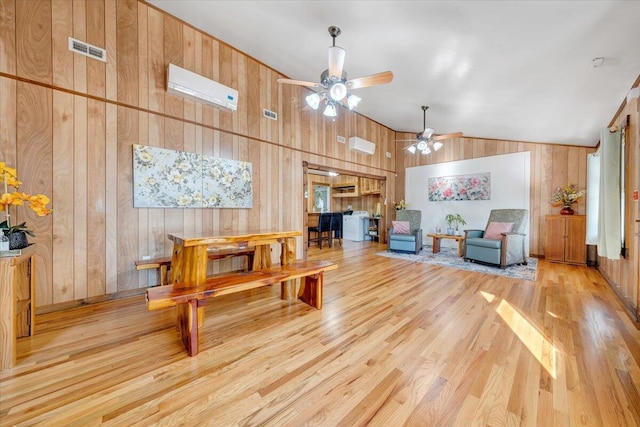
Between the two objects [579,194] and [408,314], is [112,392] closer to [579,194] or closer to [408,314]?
[408,314]

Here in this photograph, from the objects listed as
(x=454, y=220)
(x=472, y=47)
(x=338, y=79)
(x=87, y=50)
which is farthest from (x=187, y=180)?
(x=454, y=220)

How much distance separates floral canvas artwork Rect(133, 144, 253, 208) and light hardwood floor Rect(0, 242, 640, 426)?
125 centimetres

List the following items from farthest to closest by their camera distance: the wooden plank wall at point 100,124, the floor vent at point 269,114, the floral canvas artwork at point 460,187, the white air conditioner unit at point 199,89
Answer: the floral canvas artwork at point 460,187 < the floor vent at point 269,114 < the white air conditioner unit at point 199,89 < the wooden plank wall at point 100,124

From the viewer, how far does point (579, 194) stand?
4.70 m

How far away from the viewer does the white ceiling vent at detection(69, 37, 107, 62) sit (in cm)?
256

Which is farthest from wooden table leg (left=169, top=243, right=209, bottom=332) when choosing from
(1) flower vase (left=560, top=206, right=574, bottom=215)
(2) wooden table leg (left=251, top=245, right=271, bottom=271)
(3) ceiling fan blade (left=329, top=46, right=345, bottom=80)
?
(1) flower vase (left=560, top=206, right=574, bottom=215)

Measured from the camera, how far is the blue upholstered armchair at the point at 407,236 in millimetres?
5566

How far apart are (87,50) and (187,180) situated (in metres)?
1.59

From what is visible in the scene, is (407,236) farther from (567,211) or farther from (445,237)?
(567,211)

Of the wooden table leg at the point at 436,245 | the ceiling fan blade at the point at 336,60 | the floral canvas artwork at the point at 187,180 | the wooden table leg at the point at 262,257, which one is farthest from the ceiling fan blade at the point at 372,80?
the wooden table leg at the point at 436,245

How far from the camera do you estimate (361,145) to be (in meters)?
5.91

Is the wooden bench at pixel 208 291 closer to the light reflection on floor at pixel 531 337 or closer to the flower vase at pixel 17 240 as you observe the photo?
the flower vase at pixel 17 240

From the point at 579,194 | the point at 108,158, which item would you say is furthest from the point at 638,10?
the point at 108,158

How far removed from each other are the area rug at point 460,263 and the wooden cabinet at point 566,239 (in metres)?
0.36
